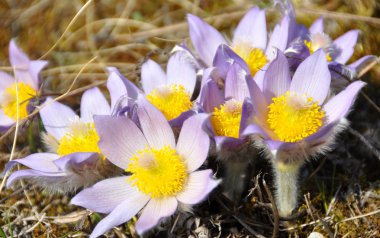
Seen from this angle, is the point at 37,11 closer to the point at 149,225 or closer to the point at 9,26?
the point at 9,26

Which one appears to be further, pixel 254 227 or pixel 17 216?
pixel 17 216

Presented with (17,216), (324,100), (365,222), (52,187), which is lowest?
(365,222)

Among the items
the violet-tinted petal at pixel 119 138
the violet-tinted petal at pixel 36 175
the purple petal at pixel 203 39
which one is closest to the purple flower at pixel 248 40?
the purple petal at pixel 203 39

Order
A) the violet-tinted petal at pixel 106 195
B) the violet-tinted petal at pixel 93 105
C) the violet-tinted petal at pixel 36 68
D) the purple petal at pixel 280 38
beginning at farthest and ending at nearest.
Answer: the violet-tinted petal at pixel 36 68 < the violet-tinted petal at pixel 93 105 < the purple petal at pixel 280 38 < the violet-tinted petal at pixel 106 195

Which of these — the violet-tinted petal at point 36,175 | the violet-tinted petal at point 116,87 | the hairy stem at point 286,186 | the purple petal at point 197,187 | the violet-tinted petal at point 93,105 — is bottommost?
the hairy stem at point 286,186

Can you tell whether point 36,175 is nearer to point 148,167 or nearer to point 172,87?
point 148,167

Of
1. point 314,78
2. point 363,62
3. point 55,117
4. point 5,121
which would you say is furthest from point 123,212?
point 363,62

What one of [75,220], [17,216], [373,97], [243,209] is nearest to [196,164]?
[243,209]

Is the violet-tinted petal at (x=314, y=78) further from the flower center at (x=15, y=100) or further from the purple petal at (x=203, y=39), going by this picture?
the flower center at (x=15, y=100)
